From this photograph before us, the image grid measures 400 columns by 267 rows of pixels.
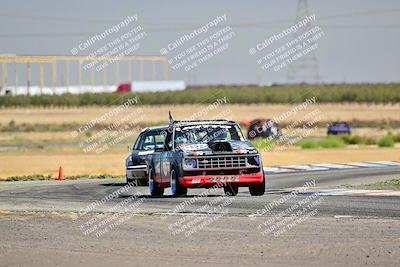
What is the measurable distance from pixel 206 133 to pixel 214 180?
1538 millimetres

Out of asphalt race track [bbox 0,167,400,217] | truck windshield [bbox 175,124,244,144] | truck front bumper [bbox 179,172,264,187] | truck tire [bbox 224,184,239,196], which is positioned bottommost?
asphalt race track [bbox 0,167,400,217]

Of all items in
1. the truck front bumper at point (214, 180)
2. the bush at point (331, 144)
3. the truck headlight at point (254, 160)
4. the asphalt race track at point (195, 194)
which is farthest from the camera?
the bush at point (331, 144)

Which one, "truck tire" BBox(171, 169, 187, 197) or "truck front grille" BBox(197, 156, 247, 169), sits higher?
"truck front grille" BBox(197, 156, 247, 169)

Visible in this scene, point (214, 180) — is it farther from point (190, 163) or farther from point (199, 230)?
point (199, 230)

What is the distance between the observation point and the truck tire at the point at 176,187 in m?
21.6

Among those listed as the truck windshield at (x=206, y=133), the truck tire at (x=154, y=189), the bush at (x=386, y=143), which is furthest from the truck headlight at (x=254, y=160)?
the bush at (x=386, y=143)

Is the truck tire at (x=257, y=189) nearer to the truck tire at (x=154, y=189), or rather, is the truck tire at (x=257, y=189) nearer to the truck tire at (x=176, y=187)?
the truck tire at (x=176, y=187)

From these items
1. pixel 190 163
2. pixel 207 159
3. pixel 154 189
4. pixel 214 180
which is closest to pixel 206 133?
pixel 207 159

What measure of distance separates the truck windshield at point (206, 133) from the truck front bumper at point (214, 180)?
1157 mm

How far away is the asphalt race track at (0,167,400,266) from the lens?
12461 millimetres

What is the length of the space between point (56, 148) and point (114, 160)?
15.2 meters

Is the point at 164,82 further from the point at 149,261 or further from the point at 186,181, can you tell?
the point at 149,261

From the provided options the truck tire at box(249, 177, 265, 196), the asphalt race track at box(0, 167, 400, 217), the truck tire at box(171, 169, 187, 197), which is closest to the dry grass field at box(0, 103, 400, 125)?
the asphalt race track at box(0, 167, 400, 217)

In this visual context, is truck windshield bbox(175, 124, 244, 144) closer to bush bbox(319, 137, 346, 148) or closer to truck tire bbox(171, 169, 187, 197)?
truck tire bbox(171, 169, 187, 197)
